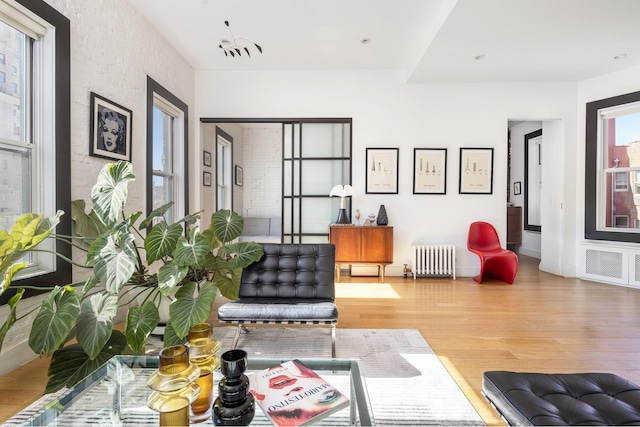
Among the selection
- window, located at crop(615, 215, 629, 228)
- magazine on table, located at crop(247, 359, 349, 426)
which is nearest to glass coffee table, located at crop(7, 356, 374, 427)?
magazine on table, located at crop(247, 359, 349, 426)

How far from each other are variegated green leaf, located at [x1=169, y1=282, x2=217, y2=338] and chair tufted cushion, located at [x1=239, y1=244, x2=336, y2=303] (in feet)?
2.04

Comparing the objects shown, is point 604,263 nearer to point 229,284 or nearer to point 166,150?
point 229,284

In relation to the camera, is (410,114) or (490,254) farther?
(410,114)

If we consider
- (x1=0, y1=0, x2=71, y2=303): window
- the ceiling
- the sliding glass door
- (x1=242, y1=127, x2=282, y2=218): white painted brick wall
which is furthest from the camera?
(x1=242, y1=127, x2=282, y2=218): white painted brick wall

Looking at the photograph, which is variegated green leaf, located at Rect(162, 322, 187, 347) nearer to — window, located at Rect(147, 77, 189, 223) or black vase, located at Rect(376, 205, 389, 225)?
window, located at Rect(147, 77, 189, 223)

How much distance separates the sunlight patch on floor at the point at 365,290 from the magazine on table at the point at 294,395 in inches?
97.8

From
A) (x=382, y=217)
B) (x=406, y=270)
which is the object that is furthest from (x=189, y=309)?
(x=406, y=270)

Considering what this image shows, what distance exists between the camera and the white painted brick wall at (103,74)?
2.39 m

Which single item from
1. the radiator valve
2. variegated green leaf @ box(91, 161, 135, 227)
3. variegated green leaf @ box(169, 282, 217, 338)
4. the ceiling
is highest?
the ceiling

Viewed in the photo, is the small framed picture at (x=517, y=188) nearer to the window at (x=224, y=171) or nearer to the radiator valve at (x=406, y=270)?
the radiator valve at (x=406, y=270)

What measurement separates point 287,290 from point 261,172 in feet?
17.4

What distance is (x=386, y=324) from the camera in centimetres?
283

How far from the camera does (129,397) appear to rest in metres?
1.22

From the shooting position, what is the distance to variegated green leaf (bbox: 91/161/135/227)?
5.94 ft
